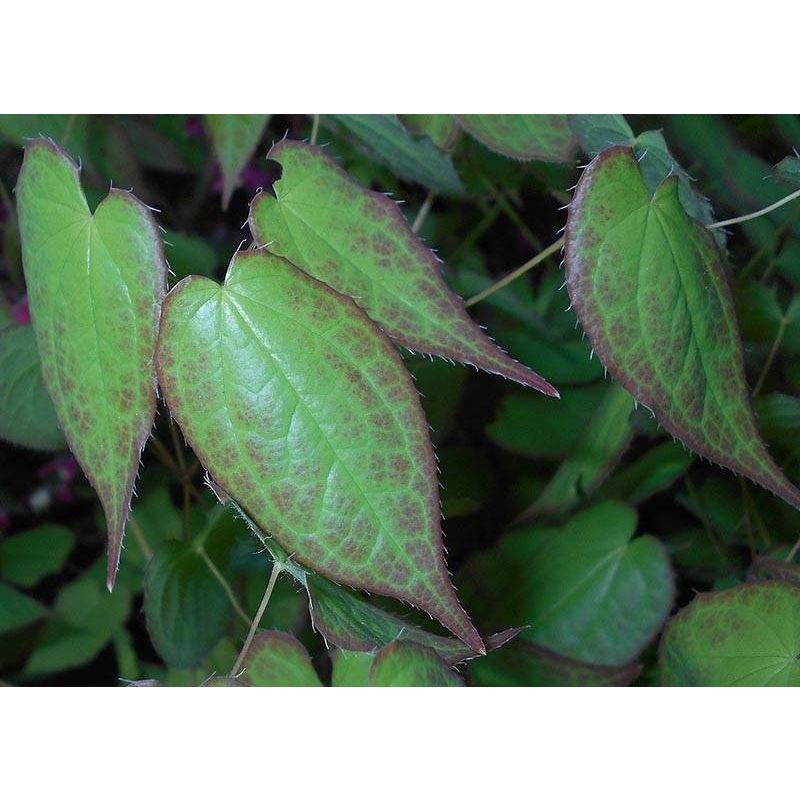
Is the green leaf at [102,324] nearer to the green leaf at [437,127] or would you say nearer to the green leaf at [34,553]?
the green leaf at [437,127]

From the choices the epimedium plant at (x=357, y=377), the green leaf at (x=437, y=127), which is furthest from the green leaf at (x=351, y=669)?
the green leaf at (x=437, y=127)

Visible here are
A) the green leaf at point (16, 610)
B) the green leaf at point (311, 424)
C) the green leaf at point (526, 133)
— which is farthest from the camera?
the green leaf at point (16, 610)

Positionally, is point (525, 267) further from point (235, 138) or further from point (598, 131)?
point (235, 138)

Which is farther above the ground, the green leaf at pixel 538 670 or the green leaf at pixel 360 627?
the green leaf at pixel 360 627

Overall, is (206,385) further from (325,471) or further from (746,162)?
(746,162)

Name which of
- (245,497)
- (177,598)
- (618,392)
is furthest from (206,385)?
(618,392)
